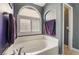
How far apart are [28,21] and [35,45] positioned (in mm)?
347

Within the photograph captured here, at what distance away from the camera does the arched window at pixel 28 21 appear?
143 cm

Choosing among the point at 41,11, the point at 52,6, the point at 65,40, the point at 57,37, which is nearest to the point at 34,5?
the point at 41,11

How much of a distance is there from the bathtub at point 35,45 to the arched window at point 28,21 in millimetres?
84

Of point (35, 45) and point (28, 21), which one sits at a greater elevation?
point (28, 21)

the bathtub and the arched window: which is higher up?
the arched window

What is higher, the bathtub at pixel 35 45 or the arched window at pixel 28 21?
the arched window at pixel 28 21

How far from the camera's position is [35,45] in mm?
1482

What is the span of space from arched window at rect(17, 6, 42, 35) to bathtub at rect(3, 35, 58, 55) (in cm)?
8

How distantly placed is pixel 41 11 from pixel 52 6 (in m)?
0.17

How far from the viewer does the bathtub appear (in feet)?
4.71

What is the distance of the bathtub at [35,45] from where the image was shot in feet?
4.71

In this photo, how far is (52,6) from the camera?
1.46m

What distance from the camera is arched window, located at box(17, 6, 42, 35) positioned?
1.43 metres
